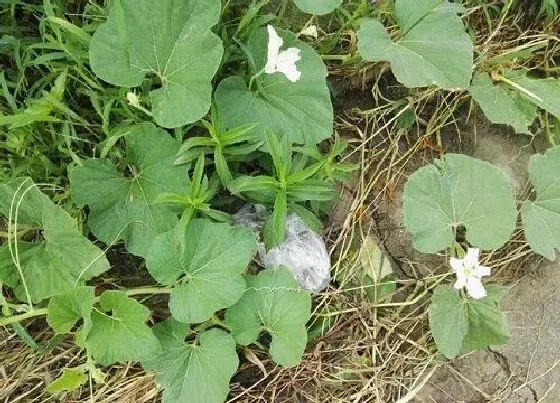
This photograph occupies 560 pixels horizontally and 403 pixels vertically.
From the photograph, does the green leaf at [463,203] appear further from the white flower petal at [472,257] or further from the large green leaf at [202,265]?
the large green leaf at [202,265]

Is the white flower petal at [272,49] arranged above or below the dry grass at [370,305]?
above

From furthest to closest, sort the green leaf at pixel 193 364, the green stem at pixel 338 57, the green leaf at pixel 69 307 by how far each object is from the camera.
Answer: the green stem at pixel 338 57
the green leaf at pixel 193 364
the green leaf at pixel 69 307

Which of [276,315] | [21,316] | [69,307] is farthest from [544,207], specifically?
[21,316]

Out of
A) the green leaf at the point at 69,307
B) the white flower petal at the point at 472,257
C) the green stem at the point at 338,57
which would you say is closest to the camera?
the green leaf at the point at 69,307

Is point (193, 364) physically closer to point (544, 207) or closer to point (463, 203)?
point (463, 203)

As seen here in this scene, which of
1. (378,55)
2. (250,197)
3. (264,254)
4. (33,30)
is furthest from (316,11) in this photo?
(33,30)

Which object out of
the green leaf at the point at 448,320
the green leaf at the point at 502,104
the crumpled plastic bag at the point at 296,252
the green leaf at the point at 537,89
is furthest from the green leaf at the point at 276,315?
the green leaf at the point at 537,89

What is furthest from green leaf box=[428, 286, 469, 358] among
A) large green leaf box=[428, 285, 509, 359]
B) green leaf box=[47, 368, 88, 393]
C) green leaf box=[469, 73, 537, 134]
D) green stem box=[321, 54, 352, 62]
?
green leaf box=[47, 368, 88, 393]
